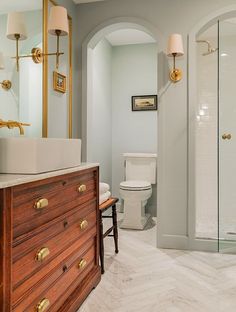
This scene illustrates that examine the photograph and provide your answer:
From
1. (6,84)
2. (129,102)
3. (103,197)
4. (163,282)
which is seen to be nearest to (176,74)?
(103,197)

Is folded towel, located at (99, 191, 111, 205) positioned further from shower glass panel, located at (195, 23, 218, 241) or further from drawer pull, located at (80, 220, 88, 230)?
shower glass panel, located at (195, 23, 218, 241)

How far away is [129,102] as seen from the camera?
4535 millimetres

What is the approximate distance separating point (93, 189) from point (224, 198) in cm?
140

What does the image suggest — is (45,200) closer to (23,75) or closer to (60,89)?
(23,75)

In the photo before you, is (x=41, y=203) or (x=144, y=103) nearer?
(x=41, y=203)

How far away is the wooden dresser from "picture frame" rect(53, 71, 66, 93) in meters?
0.96

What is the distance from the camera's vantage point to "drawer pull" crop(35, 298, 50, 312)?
138 centimetres

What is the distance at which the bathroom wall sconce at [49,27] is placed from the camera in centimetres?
190

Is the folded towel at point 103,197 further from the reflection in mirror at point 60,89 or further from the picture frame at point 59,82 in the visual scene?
the picture frame at point 59,82

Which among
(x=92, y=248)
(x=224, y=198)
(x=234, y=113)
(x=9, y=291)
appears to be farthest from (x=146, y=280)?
(x=234, y=113)

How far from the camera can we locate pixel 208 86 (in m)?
3.90

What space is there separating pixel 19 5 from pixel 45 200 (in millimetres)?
1429

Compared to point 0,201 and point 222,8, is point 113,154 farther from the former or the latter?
point 0,201

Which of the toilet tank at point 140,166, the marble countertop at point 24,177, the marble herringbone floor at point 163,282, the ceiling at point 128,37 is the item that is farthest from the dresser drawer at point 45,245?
the ceiling at point 128,37
